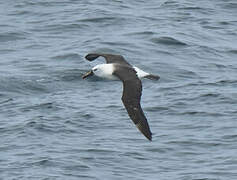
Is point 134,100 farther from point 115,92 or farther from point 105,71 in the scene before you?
point 115,92

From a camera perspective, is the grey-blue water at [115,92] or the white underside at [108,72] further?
the grey-blue water at [115,92]

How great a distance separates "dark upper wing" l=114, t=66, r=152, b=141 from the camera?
49.4 ft

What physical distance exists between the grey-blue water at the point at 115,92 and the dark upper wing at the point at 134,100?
2083 mm

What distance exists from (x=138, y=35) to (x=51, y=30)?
258 centimetres

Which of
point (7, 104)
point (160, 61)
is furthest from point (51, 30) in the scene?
point (7, 104)

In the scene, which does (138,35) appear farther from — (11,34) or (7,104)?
(7,104)

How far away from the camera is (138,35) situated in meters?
26.1

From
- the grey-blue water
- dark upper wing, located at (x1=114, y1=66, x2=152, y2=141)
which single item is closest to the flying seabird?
dark upper wing, located at (x1=114, y1=66, x2=152, y2=141)

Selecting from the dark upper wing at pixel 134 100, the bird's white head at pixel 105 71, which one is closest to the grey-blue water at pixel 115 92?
the bird's white head at pixel 105 71

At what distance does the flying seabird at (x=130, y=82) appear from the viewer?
49.6 ft

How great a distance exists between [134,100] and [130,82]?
2.01ft

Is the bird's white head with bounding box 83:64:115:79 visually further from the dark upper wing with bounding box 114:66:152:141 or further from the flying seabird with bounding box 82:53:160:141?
the dark upper wing with bounding box 114:66:152:141

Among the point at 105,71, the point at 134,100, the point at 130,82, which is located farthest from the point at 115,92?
the point at 134,100

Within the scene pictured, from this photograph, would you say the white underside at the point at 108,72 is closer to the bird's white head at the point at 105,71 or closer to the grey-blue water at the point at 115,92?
the bird's white head at the point at 105,71
